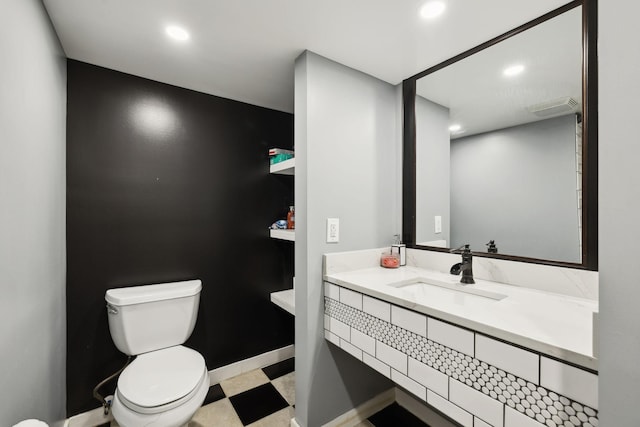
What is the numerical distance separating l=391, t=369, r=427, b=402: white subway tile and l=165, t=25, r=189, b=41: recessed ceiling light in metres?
1.86

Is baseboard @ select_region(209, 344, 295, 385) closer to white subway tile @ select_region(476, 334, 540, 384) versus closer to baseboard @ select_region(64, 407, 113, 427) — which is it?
baseboard @ select_region(64, 407, 113, 427)

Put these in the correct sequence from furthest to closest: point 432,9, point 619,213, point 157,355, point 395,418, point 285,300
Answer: point 285,300
point 395,418
point 157,355
point 432,9
point 619,213

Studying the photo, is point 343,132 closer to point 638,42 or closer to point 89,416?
point 638,42

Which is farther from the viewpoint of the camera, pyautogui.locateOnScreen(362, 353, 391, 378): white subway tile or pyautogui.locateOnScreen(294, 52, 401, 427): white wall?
pyautogui.locateOnScreen(294, 52, 401, 427): white wall

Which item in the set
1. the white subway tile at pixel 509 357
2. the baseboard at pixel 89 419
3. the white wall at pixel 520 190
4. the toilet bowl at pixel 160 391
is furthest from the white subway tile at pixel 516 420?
the baseboard at pixel 89 419

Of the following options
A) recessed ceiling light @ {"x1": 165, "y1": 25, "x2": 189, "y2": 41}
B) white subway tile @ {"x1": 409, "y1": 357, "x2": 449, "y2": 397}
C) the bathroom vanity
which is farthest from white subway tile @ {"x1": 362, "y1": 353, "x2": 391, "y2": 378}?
recessed ceiling light @ {"x1": 165, "y1": 25, "x2": 189, "y2": 41}

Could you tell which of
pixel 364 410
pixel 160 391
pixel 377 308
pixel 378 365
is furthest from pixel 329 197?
pixel 364 410

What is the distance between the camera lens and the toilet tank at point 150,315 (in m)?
1.52

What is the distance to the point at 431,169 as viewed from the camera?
5.70 ft

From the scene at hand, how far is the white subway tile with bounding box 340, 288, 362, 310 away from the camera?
4.27 feet

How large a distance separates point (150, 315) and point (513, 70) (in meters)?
2.40

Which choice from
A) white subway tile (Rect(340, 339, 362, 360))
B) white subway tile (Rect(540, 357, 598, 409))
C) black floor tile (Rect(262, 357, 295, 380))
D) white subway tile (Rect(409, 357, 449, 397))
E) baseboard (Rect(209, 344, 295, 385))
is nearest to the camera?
white subway tile (Rect(540, 357, 598, 409))

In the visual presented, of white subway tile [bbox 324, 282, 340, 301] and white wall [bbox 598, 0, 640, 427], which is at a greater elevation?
white wall [bbox 598, 0, 640, 427]

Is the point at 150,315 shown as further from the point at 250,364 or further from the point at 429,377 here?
the point at 429,377
